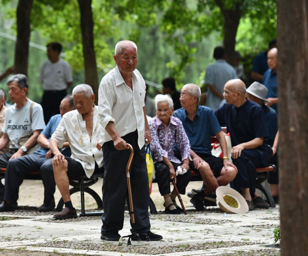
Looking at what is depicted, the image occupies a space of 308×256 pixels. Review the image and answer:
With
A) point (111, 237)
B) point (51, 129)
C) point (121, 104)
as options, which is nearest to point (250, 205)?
point (51, 129)

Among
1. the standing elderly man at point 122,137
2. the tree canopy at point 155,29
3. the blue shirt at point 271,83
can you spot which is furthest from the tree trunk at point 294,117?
the tree canopy at point 155,29

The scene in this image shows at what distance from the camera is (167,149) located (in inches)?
423

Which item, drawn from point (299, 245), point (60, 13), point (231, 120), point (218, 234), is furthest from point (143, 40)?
point (299, 245)

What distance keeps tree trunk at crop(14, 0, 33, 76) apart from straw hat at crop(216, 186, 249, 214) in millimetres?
8539

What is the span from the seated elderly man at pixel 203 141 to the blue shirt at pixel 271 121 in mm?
1205

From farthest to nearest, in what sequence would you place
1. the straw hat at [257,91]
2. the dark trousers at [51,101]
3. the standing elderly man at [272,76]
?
the dark trousers at [51,101]
the standing elderly man at [272,76]
the straw hat at [257,91]

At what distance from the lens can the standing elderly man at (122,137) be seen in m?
7.54

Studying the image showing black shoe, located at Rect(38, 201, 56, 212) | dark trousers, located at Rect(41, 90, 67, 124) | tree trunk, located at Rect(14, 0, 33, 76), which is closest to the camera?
black shoe, located at Rect(38, 201, 56, 212)

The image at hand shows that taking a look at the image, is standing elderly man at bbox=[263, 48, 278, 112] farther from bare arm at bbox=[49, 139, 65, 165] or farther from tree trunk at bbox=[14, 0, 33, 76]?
tree trunk at bbox=[14, 0, 33, 76]

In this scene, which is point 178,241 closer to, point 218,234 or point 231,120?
point 218,234

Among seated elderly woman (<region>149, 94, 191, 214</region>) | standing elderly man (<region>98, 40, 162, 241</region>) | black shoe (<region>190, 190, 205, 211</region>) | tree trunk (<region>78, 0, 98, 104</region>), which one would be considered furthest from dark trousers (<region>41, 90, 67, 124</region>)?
standing elderly man (<region>98, 40, 162, 241</region>)

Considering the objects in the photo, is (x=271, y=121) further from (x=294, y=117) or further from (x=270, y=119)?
(x=294, y=117)

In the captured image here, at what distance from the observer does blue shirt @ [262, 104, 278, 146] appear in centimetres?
1185

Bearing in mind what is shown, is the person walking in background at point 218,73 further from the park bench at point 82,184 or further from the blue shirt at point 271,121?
the park bench at point 82,184
